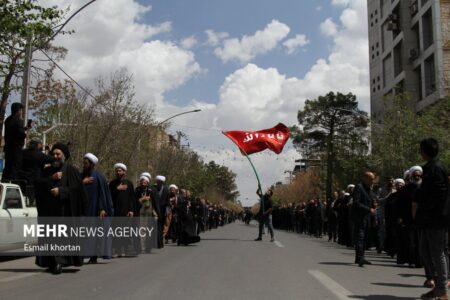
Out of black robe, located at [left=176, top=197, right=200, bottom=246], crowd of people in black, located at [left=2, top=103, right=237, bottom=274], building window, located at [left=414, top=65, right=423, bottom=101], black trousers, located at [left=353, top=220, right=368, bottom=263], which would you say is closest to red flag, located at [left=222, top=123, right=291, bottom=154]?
crowd of people in black, located at [left=2, top=103, right=237, bottom=274]

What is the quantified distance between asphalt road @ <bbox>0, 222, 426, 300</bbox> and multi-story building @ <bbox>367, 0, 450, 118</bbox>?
30.5 meters

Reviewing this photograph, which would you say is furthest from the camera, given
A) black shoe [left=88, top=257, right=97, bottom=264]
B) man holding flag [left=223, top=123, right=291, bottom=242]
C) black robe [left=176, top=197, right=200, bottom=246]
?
man holding flag [left=223, top=123, right=291, bottom=242]

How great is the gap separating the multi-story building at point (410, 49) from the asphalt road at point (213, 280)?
1202 inches

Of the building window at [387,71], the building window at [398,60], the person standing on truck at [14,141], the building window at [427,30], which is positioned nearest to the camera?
the person standing on truck at [14,141]

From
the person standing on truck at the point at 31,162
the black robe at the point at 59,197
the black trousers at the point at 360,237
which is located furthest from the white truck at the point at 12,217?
the black trousers at the point at 360,237

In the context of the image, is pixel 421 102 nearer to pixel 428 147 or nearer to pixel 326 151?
pixel 326 151

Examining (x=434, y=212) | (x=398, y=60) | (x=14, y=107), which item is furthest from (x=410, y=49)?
(x=434, y=212)

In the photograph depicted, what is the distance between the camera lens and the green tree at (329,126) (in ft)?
176

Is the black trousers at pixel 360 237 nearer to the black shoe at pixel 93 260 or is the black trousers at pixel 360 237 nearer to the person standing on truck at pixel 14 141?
the black shoe at pixel 93 260

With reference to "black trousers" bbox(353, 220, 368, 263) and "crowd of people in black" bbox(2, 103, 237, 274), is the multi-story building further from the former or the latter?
"black trousers" bbox(353, 220, 368, 263)

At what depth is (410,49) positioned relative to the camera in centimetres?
5222

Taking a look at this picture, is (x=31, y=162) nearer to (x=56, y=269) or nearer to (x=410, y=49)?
(x=56, y=269)

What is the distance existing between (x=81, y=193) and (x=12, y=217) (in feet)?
10.7

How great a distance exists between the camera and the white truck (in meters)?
11.3
